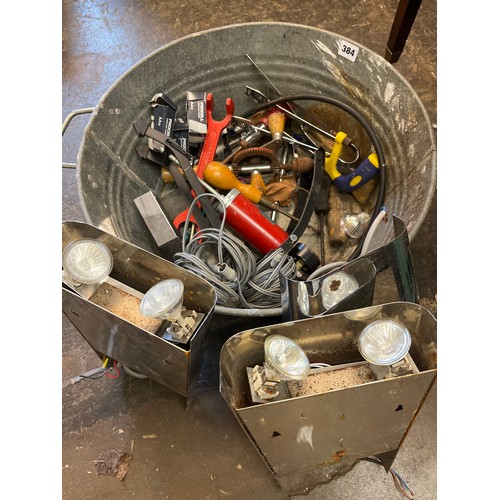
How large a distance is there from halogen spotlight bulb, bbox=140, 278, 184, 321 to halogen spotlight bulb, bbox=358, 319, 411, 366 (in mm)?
318

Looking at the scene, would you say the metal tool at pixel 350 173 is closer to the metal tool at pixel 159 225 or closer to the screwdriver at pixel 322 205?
the screwdriver at pixel 322 205

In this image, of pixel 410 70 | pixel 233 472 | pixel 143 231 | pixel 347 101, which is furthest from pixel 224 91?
pixel 233 472

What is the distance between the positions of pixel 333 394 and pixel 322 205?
2.18 feet

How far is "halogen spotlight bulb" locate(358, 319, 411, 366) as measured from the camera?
2.47 feet

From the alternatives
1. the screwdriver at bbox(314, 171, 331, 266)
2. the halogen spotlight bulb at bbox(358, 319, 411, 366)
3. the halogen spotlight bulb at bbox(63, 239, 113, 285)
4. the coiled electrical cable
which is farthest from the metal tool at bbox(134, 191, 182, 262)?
the halogen spotlight bulb at bbox(358, 319, 411, 366)

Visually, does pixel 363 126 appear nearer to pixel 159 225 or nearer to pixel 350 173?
pixel 350 173

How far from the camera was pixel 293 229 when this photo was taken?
126 cm

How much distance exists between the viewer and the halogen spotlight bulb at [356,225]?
126 cm

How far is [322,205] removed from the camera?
1289mm

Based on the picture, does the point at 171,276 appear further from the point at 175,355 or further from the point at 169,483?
the point at 169,483

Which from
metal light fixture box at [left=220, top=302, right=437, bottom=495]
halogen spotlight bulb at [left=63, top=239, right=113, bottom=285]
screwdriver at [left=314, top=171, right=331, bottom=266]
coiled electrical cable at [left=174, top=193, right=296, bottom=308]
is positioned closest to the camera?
metal light fixture box at [left=220, top=302, right=437, bottom=495]

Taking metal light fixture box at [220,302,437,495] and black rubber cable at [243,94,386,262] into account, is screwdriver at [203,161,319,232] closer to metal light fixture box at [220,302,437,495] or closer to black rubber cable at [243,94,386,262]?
black rubber cable at [243,94,386,262]

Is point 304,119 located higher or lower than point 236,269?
higher

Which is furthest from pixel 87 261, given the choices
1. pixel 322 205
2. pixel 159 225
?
pixel 322 205
